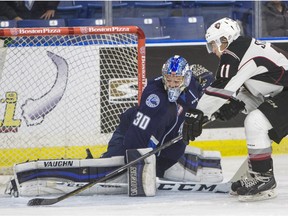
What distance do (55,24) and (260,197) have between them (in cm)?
251

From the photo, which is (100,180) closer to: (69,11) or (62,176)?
(62,176)

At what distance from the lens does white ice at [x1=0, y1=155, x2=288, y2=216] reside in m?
4.95

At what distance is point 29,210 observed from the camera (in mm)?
5082

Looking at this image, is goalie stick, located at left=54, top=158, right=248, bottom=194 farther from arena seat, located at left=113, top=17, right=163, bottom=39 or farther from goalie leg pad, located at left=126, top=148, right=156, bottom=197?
arena seat, located at left=113, top=17, right=163, bottom=39

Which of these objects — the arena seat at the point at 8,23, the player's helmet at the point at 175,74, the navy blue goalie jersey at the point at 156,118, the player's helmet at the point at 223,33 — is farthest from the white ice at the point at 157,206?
the arena seat at the point at 8,23

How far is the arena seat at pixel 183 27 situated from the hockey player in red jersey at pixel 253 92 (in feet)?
6.78

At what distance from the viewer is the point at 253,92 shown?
5.26 m

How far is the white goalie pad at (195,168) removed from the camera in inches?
224

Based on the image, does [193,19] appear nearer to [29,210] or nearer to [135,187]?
[135,187]

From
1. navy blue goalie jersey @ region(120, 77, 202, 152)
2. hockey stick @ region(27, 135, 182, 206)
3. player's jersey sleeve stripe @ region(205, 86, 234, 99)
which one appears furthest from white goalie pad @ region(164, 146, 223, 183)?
player's jersey sleeve stripe @ region(205, 86, 234, 99)

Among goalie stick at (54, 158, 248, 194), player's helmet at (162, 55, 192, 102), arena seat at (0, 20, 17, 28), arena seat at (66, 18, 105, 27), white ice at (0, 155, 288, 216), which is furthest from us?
arena seat at (66, 18, 105, 27)

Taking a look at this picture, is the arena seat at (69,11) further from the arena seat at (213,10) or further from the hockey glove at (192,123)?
the hockey glove at (192,123)

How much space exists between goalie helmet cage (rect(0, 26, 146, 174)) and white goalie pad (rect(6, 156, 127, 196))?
110cm

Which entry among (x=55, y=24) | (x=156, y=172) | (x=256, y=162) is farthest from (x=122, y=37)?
(x=256, y=162)
